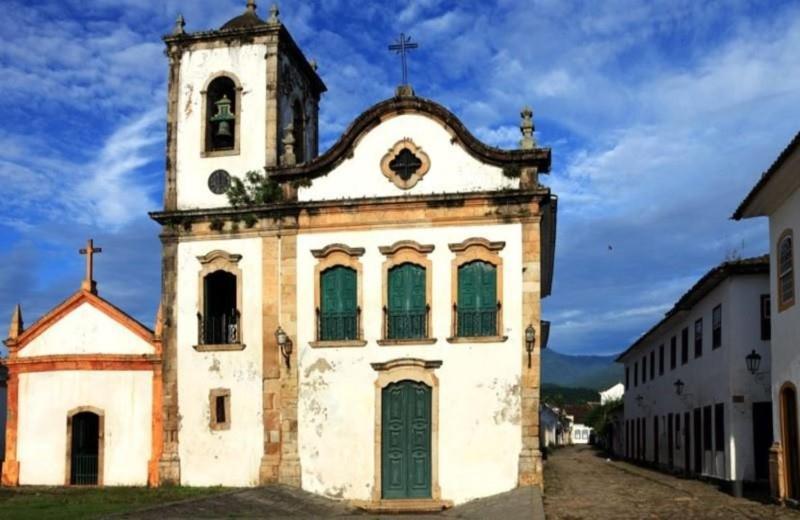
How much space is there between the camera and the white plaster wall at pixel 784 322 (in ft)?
58.3

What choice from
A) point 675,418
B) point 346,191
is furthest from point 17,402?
point 675,418

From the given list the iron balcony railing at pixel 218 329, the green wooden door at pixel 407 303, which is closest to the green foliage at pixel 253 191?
the iron balcony railing at pixel 218 329

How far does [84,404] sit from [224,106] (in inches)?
321

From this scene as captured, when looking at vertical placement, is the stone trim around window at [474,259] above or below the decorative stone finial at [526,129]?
below

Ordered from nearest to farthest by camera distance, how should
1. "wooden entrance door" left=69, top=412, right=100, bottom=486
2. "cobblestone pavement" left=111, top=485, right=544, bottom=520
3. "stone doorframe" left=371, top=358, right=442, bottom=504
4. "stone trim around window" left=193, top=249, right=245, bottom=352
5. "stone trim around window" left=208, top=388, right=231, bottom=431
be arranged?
1. "cobblestone pavement" left=111, top=485, right=544, bottom=520
2. "stone doorframe" left=371, top=358, right=442, bottom=504
3. "stone trim around window" left=208, top=388, right=231, bottom=431
4. "stone trim around window" left=193, top=249, right=245, bottom=352
5. "wooden entrance door" left=69, top=412, right=100, bottom=486

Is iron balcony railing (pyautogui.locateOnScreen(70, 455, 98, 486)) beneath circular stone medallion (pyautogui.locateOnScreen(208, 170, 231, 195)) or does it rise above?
beneath

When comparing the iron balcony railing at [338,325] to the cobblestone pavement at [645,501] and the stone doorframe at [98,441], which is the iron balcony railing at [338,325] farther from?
the stone doorframe at [98,441]

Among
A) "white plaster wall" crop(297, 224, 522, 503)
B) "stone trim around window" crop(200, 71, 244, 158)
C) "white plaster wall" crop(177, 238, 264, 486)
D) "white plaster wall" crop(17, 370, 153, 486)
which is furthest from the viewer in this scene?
"stone trim around window" crop(200, 71, 244, 158)

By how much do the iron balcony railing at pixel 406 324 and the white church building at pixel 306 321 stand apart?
4 centimetres

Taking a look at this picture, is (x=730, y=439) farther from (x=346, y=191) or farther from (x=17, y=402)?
(x=17, y=402)

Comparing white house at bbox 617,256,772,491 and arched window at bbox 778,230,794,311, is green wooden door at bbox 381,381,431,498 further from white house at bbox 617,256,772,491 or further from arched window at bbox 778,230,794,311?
arched window at bbox 778,230,794,311

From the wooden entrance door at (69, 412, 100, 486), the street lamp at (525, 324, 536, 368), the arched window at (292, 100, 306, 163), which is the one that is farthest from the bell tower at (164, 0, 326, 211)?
the street lamp at (525, 324, 536, 368)

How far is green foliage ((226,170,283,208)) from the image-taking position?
22797 millimetres

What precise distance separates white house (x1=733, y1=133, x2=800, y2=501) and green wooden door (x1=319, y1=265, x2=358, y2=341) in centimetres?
882
